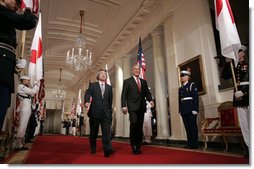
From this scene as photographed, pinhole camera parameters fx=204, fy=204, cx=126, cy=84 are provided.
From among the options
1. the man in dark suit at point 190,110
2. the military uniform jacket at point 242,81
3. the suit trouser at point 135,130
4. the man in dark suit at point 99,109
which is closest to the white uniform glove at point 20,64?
the man in dark suit at point 99,109

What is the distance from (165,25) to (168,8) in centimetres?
60

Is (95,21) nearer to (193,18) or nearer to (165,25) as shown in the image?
(165,25)

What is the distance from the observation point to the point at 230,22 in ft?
11.0

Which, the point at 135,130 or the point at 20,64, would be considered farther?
the point at 135,130

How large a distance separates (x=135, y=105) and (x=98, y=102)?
2.25 ft

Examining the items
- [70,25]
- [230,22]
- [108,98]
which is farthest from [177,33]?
[70,25]

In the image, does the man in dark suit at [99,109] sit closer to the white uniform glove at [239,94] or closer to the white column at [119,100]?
the white uniform glove at [239,94]

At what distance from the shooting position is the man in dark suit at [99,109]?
3586 millimetres

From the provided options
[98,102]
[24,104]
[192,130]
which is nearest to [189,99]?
[192,130]

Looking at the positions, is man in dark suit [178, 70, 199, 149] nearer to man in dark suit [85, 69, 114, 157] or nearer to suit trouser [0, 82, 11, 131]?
man in dark suit [85, 69, 114, 157]

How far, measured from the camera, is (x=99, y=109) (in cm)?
362

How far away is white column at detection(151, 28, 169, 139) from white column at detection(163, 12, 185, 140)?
1.88ft

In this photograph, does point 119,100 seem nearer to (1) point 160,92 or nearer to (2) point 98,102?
(1) point 160,92

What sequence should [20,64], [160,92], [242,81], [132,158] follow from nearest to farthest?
[20,64], [132,158], [242,81], [160,92]
